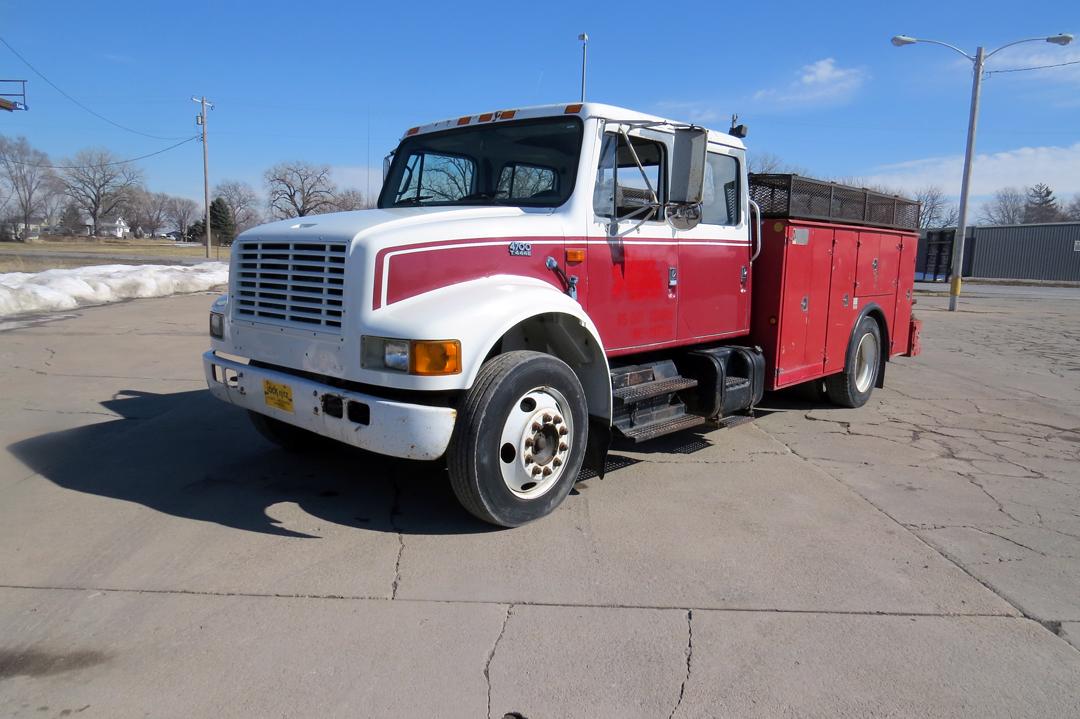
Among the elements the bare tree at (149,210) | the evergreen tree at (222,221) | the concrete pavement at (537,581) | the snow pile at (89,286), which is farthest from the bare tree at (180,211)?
the concrete pavement at (537,581)

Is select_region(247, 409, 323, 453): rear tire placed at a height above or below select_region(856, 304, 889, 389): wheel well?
below

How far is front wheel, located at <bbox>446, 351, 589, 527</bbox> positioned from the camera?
12.6ft

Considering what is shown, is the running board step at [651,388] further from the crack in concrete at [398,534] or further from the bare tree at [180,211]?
the bare tree at [180,211]

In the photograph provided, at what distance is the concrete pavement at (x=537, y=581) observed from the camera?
275 centimetres

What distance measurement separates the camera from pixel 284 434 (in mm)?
5340

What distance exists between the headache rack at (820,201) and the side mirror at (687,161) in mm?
1913

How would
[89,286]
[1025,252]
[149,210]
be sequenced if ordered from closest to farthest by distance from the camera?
1. [89,286]
2. [1025,252]
3. [149,210]

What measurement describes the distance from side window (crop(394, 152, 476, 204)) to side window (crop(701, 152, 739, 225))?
1.82 metres

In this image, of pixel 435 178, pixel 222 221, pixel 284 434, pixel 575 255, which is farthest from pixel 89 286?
pixel 222 221

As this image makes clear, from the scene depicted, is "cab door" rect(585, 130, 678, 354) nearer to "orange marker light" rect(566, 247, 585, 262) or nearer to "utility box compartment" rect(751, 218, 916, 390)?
"orange marker light" rect(566, 247, 585, 262)

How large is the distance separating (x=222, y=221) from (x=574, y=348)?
223ft

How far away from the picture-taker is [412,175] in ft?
17.9

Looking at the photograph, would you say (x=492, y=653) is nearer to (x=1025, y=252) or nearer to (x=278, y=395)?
(x=278, y=395)

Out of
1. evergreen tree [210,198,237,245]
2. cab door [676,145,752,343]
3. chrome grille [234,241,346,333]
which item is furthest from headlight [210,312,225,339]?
evergreen tree [210,198,237,245]
